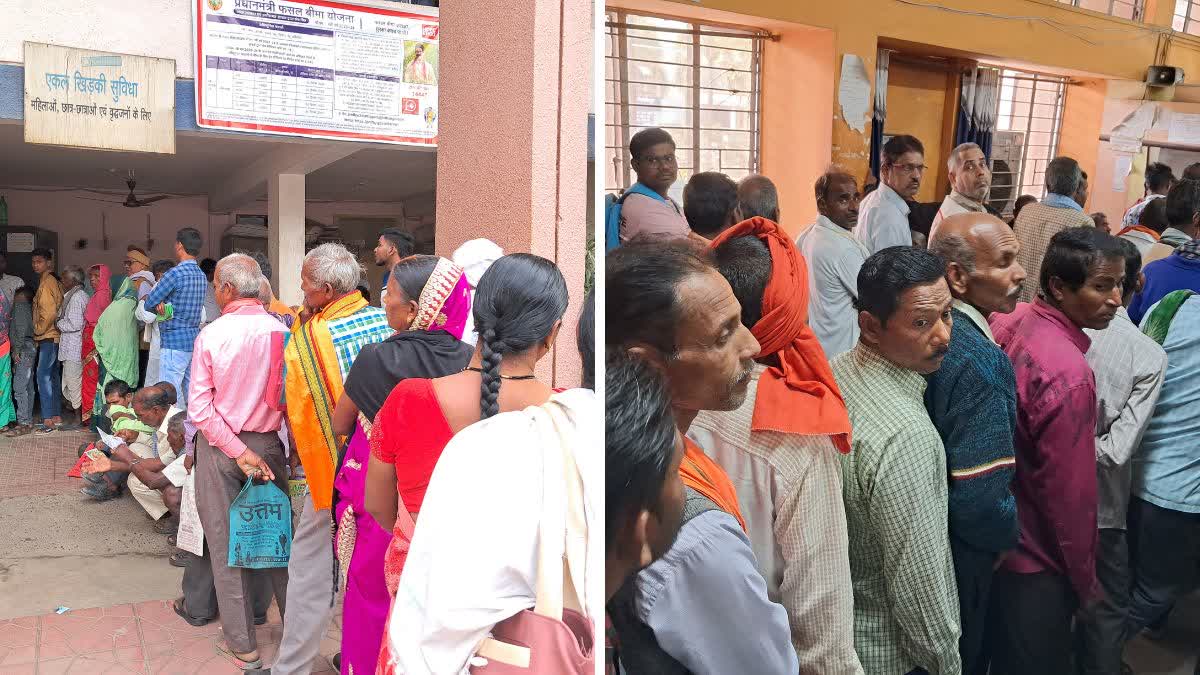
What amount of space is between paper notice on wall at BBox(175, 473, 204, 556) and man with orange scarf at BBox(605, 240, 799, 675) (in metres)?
2.61

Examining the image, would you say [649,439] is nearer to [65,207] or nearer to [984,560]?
[984,560]

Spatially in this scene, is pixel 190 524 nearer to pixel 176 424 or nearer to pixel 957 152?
pixel 176 424

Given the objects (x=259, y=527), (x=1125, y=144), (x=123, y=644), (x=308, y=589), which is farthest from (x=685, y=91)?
(x=123, y=644)

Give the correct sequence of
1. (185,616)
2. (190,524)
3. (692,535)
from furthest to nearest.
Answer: (185,616), (190,524), (692,535)

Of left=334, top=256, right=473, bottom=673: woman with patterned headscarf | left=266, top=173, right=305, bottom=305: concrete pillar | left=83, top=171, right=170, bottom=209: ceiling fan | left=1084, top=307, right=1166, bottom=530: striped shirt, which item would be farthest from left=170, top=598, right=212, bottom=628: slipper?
left=83, top=171, right=170, bottom=209: ceiling fan

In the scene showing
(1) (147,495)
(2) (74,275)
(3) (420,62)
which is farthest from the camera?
(2) (74,275)

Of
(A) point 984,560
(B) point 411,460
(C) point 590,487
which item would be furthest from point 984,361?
(B) point 411,460

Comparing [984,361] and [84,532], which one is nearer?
[984,361]

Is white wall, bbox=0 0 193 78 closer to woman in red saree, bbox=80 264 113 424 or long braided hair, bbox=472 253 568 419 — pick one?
woman in red saree, bbox=80 264 113 424

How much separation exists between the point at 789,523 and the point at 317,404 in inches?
70.6

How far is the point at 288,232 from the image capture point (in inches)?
279

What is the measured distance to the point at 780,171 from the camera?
1424mm

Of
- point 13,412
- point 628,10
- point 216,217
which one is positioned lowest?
point 13,412

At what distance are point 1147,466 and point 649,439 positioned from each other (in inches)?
42.7
